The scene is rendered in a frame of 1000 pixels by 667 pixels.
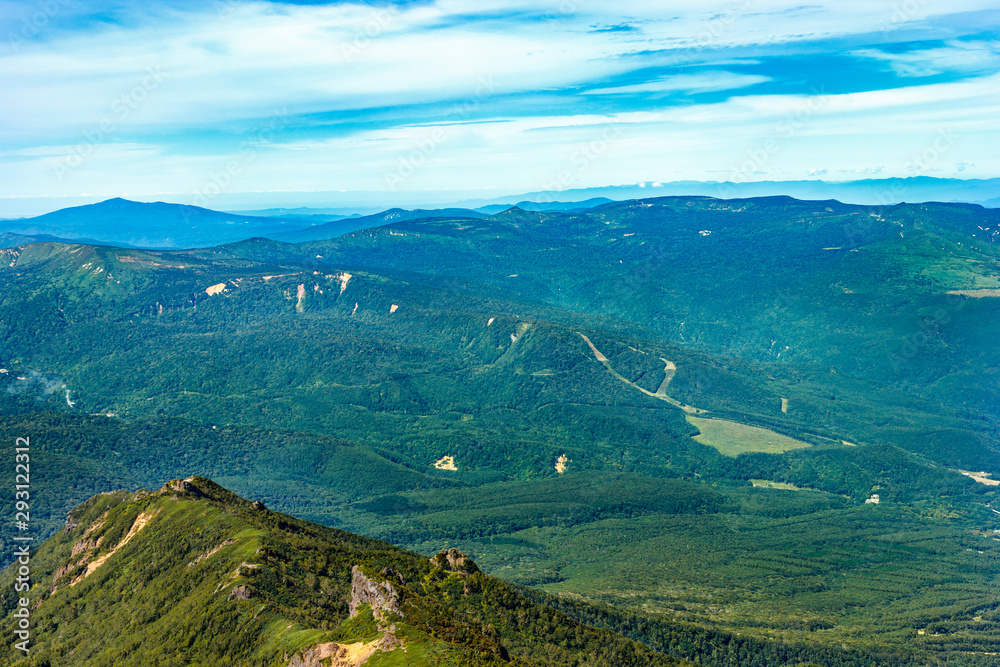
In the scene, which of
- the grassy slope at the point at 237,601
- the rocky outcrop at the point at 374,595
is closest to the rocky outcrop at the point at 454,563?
the grassy slope at the point at 237,601

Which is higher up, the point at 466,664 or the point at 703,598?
the point at 466,664

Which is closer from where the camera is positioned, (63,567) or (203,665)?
(203,665)

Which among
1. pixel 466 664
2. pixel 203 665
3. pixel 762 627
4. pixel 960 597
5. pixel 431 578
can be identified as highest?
pixel 466 664

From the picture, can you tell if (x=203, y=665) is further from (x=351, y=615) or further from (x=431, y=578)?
(x=431, y=578)

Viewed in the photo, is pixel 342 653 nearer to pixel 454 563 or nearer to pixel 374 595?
pixel 374 595

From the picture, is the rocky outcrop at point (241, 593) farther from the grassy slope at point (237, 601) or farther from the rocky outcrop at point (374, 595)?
the rocky outcrop at point (374, 595)

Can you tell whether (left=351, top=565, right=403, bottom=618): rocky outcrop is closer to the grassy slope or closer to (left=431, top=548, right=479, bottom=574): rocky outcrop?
the grassy slope

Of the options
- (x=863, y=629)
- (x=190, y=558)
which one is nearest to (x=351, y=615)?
(x=190, y=558)
